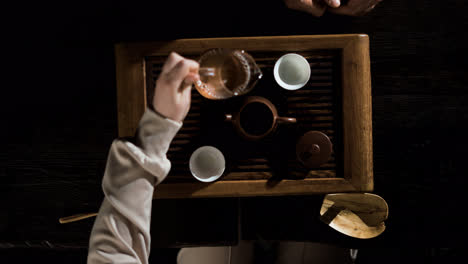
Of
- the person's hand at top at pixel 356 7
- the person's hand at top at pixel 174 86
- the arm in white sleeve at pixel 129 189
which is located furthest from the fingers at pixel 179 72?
the person's hand at top at pixel 356 7

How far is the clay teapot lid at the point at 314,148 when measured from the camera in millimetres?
1299

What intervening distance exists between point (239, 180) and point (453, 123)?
4.36 feet

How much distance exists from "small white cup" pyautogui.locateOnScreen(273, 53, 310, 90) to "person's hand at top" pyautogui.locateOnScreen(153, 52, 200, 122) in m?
0.42

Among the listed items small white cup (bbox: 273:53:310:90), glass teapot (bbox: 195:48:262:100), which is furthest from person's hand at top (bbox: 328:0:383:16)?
glass teapot (bbox: 195:48:262:100)

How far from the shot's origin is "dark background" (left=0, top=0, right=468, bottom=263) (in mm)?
1886

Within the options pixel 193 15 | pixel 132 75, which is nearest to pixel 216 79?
pixel 132 75

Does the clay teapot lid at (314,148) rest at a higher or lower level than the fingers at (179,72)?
lower

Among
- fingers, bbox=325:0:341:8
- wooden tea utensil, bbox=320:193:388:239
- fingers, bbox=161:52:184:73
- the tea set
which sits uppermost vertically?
fingers, bbox=325:0:341:8

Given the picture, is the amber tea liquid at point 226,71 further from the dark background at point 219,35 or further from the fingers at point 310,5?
the dark background at point 219,35

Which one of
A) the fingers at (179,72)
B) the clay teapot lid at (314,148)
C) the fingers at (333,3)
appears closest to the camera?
the fingers at (179,72)

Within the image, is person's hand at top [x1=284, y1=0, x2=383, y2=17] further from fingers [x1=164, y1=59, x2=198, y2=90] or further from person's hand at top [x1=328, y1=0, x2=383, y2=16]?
fingers [x1=164, y1=59, x2=198, y2=90]

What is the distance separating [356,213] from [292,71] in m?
0.72

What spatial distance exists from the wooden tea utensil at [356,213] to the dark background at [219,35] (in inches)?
13.9

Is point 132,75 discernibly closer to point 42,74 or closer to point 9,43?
point 42,74
